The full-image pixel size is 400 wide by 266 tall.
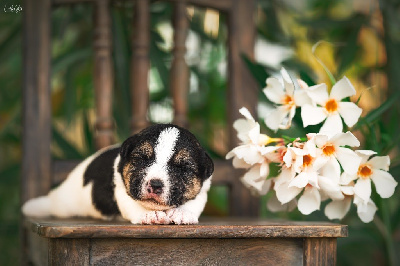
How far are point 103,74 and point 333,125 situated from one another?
0.72 m

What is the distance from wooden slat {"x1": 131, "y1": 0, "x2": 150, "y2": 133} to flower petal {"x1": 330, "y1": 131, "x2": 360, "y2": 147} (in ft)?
2.19

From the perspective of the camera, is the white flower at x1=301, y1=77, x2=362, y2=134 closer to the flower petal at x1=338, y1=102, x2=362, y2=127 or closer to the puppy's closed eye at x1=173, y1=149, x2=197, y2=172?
the flower petal at x1=338, y1=102, x2=362, y2=127

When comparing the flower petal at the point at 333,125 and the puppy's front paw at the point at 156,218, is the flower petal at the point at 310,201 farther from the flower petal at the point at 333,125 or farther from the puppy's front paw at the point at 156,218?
the puppy's front paw at the point at 156,218

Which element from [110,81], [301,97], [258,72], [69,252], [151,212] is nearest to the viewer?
[69,252]

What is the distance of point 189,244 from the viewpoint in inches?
46.1

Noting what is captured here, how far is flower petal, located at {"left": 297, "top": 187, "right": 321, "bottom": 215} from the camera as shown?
53.1 inches

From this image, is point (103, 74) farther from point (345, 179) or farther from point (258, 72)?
point (345, 179)

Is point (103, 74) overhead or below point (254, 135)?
overhead

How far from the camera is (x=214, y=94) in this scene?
98.2 inches

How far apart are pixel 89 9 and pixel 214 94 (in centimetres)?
57

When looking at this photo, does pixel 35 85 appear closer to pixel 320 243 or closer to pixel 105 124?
pixel 105 124

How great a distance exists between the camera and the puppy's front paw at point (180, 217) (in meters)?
1.21

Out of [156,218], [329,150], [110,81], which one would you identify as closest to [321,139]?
[329,150]

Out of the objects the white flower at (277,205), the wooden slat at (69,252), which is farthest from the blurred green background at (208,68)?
the wooden slat at (69,252)
